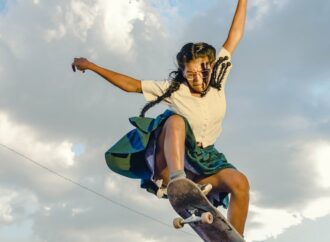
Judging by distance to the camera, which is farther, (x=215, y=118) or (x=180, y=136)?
(x=215, y=118)

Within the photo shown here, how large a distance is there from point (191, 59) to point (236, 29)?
28.3 inches

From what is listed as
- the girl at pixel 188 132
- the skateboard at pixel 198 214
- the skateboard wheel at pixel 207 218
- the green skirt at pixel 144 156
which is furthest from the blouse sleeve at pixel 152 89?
the skateboard wheel at pixel 207 218

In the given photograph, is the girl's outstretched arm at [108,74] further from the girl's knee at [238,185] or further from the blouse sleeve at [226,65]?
the girl's knee at [238,185]

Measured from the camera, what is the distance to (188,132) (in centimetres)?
492

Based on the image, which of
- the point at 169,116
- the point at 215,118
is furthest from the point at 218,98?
the point at 169,116

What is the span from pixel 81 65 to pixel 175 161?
1313 mm

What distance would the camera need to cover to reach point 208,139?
17.1 ft

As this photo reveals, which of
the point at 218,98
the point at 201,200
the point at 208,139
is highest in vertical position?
the point at 218,98

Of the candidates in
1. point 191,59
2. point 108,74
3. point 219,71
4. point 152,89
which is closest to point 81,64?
point 108,74

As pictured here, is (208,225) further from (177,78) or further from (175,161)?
(177,78)

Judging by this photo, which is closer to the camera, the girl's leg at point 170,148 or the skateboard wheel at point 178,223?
the girl's leg at point 170,148

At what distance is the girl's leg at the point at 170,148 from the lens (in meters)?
4.55

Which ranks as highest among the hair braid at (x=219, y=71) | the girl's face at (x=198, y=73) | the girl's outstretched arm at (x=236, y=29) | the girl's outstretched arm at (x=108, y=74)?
the girl's outstretched arm at (x=236, y=29)

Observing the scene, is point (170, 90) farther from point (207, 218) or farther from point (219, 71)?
point (207, 218)
